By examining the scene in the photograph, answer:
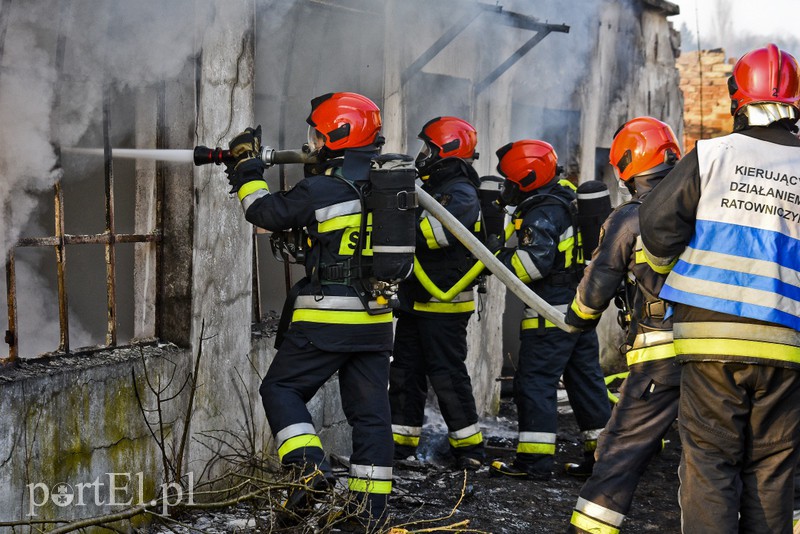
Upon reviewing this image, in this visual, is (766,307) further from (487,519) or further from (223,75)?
(223,75)

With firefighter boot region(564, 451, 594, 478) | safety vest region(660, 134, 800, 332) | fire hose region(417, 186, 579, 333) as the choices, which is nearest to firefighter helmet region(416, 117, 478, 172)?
fire hose region(417, 186, 579, 333)

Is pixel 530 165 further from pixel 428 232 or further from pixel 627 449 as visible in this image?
pixel 627 449

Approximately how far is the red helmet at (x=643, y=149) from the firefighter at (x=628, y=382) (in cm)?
30

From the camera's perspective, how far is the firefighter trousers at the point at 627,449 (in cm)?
425

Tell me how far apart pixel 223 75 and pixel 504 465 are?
2959 mm

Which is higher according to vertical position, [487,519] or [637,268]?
[637,268]

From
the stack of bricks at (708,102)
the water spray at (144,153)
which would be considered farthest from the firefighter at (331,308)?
the stack of bricks at (708,102)

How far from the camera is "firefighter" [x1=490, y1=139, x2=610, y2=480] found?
595cm

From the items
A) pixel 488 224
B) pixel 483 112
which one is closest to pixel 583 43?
pixel 483 112

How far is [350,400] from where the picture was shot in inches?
183

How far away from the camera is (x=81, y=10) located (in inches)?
165

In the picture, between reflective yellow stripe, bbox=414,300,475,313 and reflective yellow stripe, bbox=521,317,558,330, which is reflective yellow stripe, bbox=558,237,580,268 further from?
reflective yellow stripe, bbox=414,300,475,313

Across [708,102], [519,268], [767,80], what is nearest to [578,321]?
[767,80]

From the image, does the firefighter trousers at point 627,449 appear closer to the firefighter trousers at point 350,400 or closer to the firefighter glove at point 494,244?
the firefighter trousers at point 350,400
